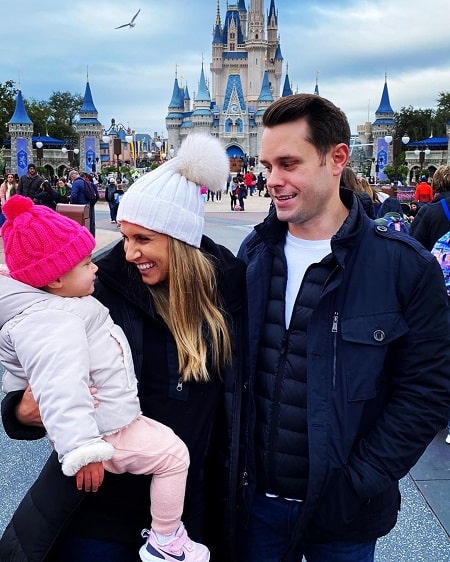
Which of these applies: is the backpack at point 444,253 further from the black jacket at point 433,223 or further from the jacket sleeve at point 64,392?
the jacket sleeve at point 64,392

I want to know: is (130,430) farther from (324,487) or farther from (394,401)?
(394,401)

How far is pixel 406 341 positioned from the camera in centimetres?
150

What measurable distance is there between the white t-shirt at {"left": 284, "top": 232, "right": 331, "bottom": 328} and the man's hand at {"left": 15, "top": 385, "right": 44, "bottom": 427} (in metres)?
0.73

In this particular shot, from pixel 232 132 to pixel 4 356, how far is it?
2983 inches

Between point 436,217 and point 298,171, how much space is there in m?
2.75

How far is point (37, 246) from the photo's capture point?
1.43 m

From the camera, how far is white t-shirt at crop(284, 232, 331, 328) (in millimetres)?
1627

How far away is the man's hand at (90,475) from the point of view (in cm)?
132

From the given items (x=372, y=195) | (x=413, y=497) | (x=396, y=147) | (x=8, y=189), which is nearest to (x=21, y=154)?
(x=396, y=147)

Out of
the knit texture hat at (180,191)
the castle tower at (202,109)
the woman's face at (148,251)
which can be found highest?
the castle tower at (202,109)

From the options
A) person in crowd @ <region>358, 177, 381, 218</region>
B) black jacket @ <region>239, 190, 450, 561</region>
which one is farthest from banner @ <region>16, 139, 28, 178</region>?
black jacket @ <region>239, 190, 450, 561</region>

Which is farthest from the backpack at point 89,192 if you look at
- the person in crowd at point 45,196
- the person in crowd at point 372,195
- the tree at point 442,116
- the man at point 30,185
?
the tree at point 442,116

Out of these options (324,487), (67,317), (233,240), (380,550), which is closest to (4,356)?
(67,317)

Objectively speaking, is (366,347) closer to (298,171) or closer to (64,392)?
(298,171)
